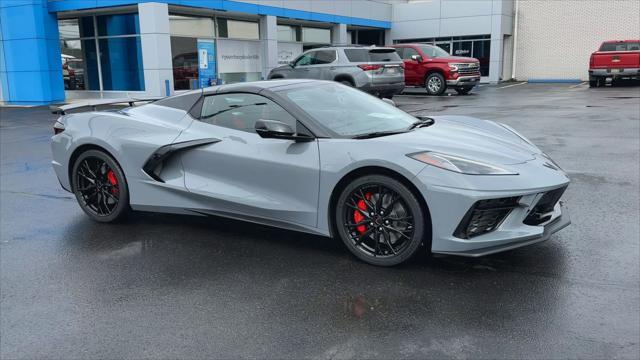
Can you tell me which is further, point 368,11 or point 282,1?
point 368,11

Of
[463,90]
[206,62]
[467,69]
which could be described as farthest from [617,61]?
[206,62]

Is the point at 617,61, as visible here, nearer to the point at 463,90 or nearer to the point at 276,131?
the point at 463,90

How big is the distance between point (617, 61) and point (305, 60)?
14.2 metres

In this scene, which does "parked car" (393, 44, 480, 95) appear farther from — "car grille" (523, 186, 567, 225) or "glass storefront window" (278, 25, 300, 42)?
"car grille" (523, 186, 567, 225)

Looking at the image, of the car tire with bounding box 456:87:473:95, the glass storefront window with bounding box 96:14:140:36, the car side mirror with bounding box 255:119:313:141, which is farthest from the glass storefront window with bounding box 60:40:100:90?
the car side mirror with bounding box 255:119:313:141

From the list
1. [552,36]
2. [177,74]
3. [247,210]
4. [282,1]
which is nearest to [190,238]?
[247,210]

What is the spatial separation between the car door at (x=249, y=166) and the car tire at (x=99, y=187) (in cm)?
79

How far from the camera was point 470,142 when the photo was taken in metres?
4.29

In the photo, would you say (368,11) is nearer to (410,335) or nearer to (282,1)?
(282,1)

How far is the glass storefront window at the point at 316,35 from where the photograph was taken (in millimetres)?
28266

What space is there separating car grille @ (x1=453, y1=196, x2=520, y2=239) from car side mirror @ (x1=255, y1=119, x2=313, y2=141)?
134 centimetres

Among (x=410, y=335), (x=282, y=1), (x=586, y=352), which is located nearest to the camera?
(x=586, y=352)

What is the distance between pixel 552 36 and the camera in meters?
31.2

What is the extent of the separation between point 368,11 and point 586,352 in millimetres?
30045
